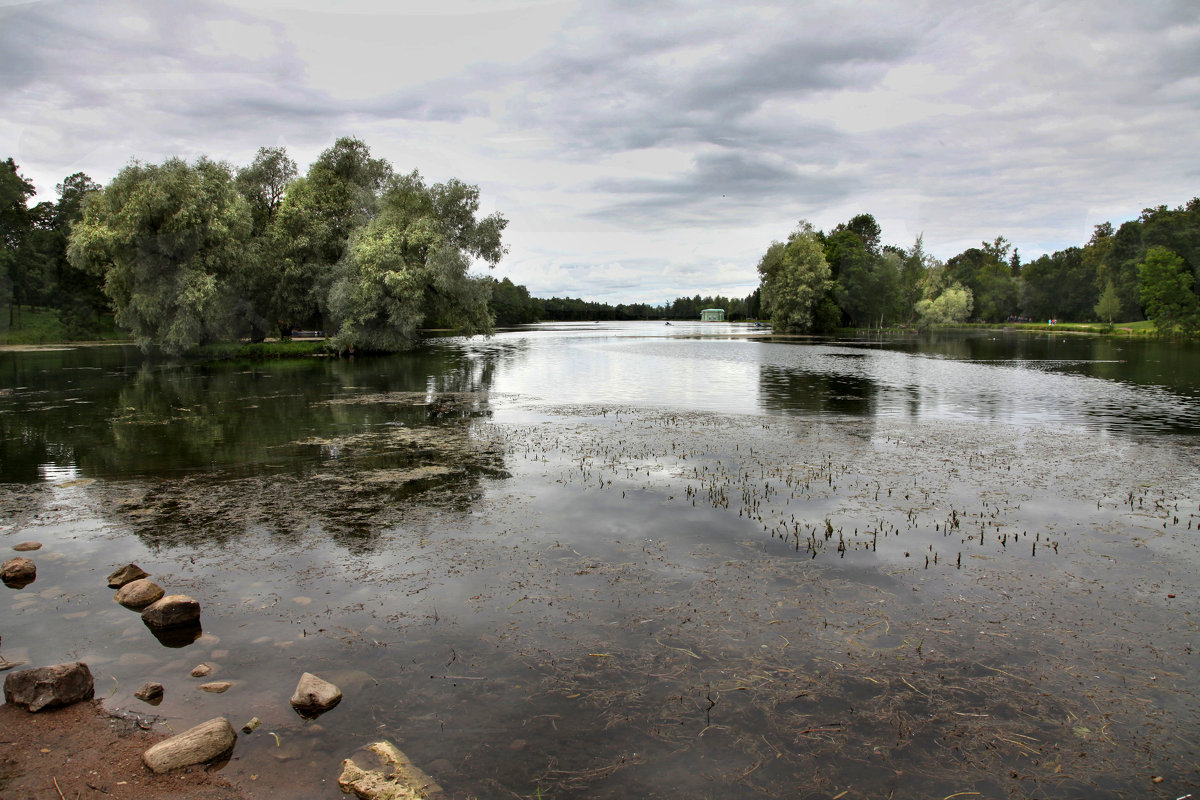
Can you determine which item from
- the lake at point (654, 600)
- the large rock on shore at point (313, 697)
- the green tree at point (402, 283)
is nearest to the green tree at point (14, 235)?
the green tree at point (402, 283)

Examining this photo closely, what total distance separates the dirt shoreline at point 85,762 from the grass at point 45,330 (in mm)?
92289

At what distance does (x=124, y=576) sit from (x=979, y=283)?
19269 cm

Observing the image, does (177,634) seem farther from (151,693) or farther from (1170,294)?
(1170,294)

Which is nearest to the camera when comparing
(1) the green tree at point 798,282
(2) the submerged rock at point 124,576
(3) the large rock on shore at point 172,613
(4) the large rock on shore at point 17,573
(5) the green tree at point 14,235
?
(3) the large rock on shore at point 172,613

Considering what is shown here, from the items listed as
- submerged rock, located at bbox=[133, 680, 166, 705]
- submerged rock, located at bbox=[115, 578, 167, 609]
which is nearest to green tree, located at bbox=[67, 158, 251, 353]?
submerged rock, located at bbox=[115, 578, 167, 609]

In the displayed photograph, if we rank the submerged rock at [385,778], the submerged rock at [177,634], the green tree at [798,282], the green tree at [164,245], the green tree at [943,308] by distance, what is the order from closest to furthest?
the submerged rock at [385,778]
the submerged rock at [177,634]
the green tree at [164,245]
the green tree at [798,282]
the green tree at [943,308]

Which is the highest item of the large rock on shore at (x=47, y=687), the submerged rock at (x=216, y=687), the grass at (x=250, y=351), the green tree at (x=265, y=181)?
the green tree at (x=265, y=181)

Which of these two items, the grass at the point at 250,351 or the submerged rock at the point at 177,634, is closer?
the submerged rock at the point at 177,634

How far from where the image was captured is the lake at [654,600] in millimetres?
6207

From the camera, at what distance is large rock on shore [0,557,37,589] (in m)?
9.90

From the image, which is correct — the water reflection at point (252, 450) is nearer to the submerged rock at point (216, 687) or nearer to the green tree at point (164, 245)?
the submerged rock at point (216, 687)

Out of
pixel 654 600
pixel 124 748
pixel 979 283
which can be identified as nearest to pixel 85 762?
pixel 124 748

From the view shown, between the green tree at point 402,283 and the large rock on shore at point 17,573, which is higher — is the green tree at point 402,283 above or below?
above

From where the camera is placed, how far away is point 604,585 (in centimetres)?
988
